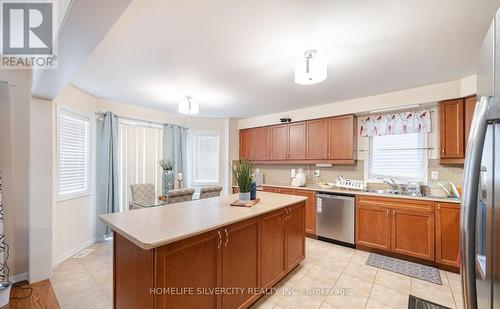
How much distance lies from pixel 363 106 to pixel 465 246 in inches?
134

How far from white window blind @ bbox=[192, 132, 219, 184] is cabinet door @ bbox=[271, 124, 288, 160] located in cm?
149

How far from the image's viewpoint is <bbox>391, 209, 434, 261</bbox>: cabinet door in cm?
289

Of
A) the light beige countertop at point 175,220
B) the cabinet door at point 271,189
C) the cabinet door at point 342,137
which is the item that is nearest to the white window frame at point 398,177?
the cabinet door at point 342,137

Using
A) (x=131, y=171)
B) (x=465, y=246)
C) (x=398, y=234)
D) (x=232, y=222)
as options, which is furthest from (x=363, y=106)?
(x=131, y=171)

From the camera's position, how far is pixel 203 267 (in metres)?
1.58

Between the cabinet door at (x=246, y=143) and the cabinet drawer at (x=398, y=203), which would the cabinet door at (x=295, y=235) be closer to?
the cabinet drawer at (x=398, y=203)

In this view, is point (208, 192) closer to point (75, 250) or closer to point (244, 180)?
point (244, 180)

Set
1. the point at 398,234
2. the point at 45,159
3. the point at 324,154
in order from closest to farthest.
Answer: the point at 45,159 < the point at 398,234 < the point at 324,154

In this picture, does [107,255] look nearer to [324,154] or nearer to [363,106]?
[324,154]

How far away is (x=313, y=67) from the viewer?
6.45 ft

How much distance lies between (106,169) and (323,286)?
376 cm

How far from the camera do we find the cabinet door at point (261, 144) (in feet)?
16.8

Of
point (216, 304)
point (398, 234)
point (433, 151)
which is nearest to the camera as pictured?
point (216, 304)

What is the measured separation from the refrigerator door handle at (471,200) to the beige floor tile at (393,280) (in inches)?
81.5
